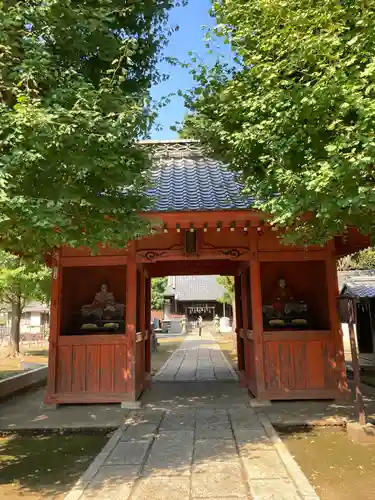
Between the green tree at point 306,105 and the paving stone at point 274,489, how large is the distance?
2695 millimetres

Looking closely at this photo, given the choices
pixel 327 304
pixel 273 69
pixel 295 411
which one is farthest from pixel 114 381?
pixel 273 69

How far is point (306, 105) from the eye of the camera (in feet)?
13.0

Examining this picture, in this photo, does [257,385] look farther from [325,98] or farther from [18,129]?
[18,129]

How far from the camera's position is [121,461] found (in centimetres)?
468

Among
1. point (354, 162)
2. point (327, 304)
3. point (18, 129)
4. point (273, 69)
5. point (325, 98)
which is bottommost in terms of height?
point (327, 304)

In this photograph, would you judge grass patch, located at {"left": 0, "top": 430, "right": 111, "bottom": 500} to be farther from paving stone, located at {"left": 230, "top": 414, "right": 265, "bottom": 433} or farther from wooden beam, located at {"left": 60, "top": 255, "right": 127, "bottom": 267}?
wooden beam, located at {"left": 60, "top": 255, "right": 127, "bottom": 267}

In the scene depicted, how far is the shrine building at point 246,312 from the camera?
7.32 meters

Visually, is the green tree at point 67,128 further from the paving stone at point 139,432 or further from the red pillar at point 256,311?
the red pillar at point 256,311

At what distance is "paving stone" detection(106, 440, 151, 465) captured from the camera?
15.3 ft

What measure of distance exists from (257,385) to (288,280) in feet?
9.39

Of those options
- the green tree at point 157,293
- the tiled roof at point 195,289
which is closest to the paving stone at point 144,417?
the tiled roof at point 195,289

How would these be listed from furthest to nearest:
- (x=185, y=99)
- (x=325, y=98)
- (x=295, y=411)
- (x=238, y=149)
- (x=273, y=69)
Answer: (x=295, y=411) → (x=185, y=99) → (x=238, y=149) → (x=273, y=69) → (x=325, y=98)

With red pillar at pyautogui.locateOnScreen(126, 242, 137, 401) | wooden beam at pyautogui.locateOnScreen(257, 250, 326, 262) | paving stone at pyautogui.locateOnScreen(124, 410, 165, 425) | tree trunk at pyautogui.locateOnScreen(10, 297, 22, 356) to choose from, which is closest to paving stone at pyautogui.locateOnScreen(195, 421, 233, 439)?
paving stone at pyautogui.locateOnScreen(124, 410, 165, 425)

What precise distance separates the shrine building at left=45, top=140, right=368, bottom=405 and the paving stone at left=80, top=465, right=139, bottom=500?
2.95 metres
